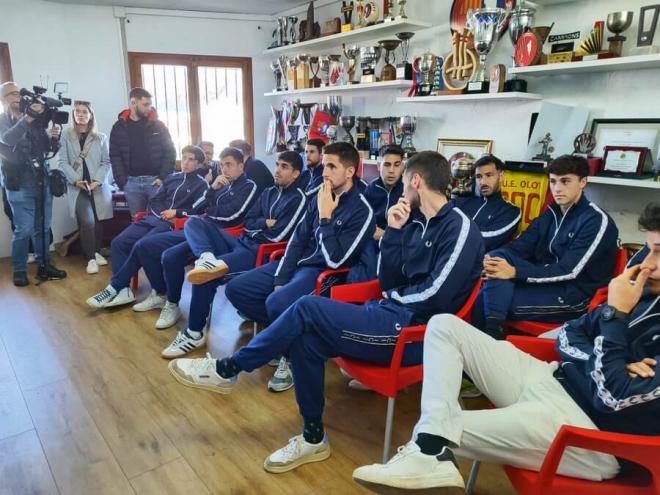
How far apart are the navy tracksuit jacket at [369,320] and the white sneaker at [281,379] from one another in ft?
1.87

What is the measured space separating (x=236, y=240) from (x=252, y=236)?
137mm

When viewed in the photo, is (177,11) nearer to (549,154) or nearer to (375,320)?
(549,154)

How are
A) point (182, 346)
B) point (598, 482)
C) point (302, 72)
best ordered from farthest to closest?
1. point (302, 72)
2. point (182, 346)
3. point (598, 482)

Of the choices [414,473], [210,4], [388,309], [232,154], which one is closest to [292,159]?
[232,154]

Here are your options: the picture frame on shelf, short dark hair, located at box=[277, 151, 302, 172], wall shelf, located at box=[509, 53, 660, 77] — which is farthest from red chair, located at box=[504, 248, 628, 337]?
short dark hair, located at box=[277, 151, 302, 172]

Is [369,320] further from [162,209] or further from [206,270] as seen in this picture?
[162,209]

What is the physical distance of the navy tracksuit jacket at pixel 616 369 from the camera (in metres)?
1.21

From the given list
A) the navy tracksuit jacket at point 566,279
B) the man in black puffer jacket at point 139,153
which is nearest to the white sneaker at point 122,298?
the man in black puffer jacket at point 139,153

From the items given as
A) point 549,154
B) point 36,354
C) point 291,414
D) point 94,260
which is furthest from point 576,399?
point 94,260

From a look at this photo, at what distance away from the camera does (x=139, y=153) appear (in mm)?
4363

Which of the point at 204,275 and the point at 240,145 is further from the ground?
the point at 240,145

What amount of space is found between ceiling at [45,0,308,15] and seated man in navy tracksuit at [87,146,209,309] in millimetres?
2066

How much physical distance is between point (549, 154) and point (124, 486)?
2.75m

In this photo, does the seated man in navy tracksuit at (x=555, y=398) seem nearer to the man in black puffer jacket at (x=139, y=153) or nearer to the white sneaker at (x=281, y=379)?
the white sneaker at (x=281, y=379)
